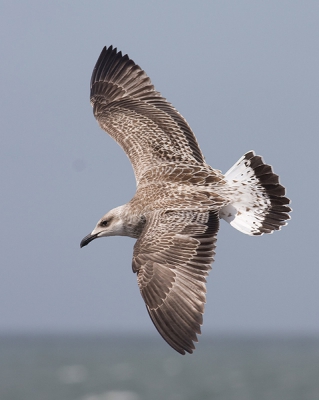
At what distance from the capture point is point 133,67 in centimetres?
1520

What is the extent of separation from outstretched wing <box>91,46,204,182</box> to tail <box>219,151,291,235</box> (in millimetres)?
842

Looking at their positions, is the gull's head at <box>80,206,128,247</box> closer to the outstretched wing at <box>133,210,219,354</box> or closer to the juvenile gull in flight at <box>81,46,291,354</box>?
the juvenile gull in flight at <box>81,46,291,354</box>

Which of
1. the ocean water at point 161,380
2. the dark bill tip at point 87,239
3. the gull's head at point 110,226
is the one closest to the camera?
the gull's head at point 110,226

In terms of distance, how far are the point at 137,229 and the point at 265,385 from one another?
63419 millimetres

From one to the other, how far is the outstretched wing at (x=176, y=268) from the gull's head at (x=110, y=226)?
663 millimetres

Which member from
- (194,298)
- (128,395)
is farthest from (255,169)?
(128,395)

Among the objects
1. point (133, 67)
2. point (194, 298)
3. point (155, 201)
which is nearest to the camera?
point (194, 298)

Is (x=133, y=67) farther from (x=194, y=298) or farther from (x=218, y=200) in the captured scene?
(x=194, y=298)

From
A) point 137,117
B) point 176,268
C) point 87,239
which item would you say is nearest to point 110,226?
point 87,239

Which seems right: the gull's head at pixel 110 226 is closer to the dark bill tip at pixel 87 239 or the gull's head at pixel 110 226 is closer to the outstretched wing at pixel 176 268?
the dark bill tip at pixel 87 239

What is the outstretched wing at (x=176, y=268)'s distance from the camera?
10.5 metres

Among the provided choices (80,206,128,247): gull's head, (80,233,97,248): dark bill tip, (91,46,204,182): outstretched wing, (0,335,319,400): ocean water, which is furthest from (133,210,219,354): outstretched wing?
(0,335,319,400): ocean water

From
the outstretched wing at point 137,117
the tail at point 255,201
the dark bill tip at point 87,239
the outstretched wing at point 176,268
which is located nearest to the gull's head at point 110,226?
the dark bill tip at point 87,239

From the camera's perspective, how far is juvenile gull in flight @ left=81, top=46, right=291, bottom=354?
1080 centimetres
